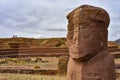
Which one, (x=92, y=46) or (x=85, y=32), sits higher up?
(x=85, y=32)

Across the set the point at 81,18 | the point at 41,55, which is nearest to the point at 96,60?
the point at 81,18

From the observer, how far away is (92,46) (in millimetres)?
7980

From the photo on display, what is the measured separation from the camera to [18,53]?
35.3m

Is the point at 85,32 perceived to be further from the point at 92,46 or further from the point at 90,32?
the point at 92,46

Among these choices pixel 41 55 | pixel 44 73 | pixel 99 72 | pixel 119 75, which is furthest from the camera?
pixel 41 55

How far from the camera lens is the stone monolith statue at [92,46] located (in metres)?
7.93

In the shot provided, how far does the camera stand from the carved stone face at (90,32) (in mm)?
7988

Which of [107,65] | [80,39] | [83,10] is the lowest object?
[107,65]

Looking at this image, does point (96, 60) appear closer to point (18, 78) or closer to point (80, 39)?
point (80, 39)

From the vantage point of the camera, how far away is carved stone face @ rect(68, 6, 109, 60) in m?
→ 7.99

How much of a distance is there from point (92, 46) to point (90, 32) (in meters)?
0.31

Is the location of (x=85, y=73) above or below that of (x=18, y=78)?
above

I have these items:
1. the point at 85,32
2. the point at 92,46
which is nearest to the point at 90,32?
the point at 85,32

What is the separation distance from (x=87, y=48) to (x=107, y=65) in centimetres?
56
